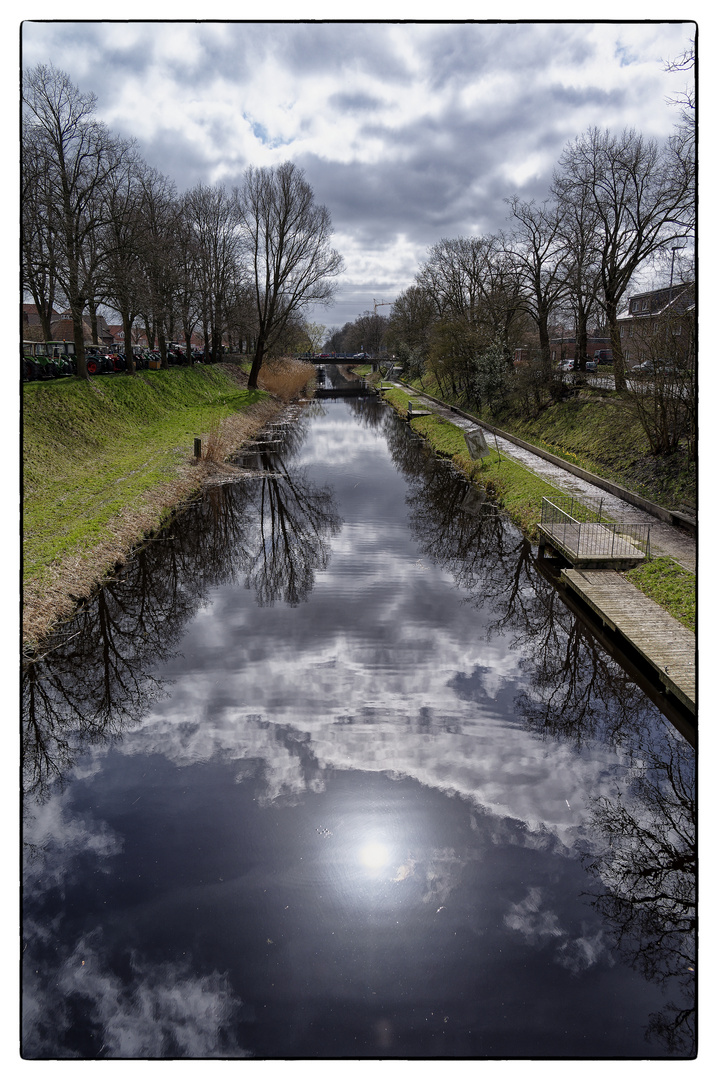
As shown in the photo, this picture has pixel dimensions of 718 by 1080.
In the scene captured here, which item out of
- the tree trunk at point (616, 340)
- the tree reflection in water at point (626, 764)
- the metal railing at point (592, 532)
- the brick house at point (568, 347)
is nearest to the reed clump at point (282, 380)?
the brick house at point (568, 347)

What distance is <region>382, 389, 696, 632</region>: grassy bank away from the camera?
11.4m

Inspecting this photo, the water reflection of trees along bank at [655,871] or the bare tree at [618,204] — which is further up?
the bare tree at [618,204]

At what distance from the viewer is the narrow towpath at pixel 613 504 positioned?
44.8ft

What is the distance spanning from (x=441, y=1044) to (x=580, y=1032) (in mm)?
1031

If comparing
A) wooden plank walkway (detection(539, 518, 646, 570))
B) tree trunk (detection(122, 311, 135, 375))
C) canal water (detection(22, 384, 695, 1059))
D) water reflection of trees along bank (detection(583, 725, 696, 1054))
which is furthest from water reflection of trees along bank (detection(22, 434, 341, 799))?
tree trunk (detection(122, 311, 135, 375))

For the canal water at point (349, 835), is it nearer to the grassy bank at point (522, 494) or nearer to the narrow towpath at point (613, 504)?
the grassy bank at point (522, 494)

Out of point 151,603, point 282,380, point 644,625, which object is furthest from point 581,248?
point 282,380

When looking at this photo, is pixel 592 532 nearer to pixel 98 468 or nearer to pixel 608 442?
pixel 608 442

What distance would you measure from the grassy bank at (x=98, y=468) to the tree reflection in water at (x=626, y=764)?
6595 mm

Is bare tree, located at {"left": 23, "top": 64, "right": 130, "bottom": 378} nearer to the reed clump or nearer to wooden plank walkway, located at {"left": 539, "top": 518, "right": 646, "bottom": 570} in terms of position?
wooden plank walkway, located at {"left": 539, "top": 518, "right": 646, "bottom": 570}

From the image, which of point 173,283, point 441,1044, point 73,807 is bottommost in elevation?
point 441,1044

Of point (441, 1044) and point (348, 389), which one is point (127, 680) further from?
point (348, 389)

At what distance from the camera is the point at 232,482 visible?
23.7 metres

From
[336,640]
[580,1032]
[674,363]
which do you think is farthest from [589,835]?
[674,363]
